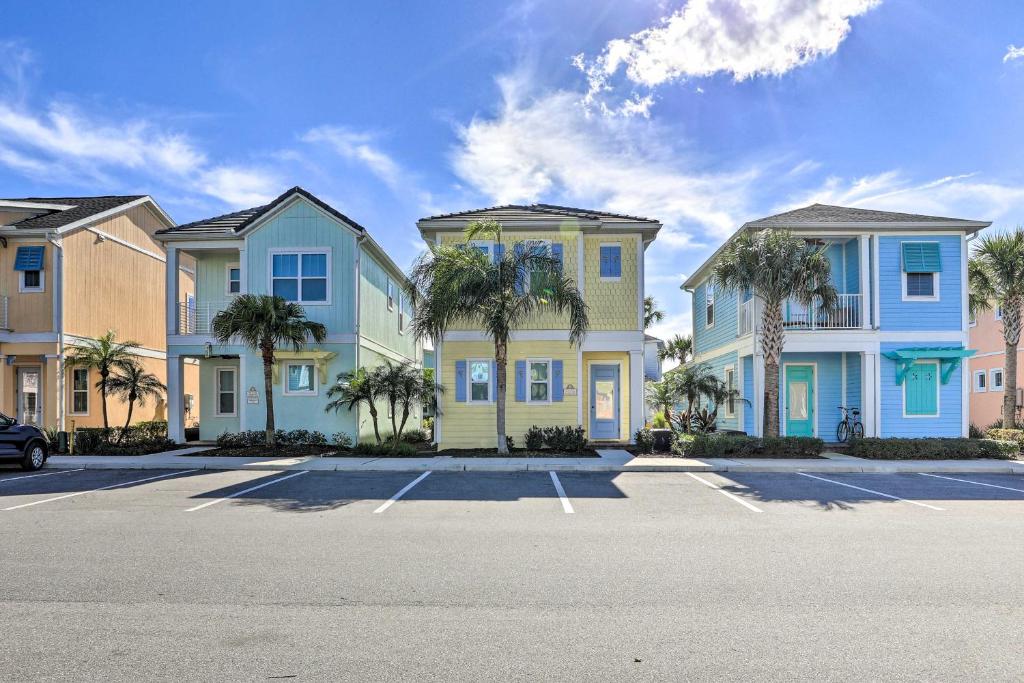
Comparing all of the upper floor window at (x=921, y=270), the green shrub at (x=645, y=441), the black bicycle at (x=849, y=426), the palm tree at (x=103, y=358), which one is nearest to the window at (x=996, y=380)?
the upper floor window at (x=921, y=270)

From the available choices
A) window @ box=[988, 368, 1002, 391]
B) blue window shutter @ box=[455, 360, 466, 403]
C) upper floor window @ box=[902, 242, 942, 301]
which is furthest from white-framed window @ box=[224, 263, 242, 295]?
window @ box=[988, 368, 1002, 391]

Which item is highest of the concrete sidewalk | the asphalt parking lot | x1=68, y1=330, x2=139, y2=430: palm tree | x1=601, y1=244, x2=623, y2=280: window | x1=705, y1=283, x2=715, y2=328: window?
x1=601, y1=244, x2=623, y2=280: window

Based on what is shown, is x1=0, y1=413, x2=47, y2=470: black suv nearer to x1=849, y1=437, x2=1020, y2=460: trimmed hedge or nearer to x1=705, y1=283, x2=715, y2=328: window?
x1=849, y1=437, x2=1020, y2=460: trimmed hedge

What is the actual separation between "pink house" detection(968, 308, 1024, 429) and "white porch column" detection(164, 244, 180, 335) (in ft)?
98.9

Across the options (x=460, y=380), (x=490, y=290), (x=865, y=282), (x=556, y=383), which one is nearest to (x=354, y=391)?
(x=460, y=380)

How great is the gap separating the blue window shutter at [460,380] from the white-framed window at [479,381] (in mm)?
115

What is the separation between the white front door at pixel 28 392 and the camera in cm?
2078

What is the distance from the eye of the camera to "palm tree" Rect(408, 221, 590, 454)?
15711mm

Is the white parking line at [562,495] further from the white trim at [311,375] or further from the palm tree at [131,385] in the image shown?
the palm tree at [131,385]

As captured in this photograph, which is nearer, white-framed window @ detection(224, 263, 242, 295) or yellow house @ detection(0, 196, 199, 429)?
yellow house @ detection(0, 196, 199, 429)

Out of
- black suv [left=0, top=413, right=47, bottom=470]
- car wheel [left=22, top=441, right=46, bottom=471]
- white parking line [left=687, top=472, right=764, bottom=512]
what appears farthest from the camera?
car wheel [left=22, top=441, right=46, bottom=471]

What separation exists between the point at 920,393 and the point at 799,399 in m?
3.25

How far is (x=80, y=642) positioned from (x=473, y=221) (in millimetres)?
15294

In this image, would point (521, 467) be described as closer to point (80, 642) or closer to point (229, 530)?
point (229, 530)
